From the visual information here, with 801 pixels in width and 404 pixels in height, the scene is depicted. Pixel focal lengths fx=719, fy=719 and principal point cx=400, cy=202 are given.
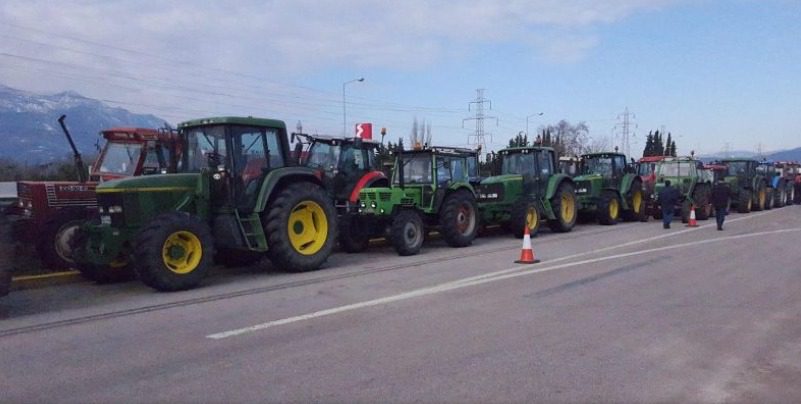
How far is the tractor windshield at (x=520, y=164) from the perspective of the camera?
19.2 m

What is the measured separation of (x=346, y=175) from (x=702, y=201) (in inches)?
583

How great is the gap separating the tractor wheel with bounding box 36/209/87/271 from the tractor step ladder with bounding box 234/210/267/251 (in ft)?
8.77

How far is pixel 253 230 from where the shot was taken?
11.2 metres

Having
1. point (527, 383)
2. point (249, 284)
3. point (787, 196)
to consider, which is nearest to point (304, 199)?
point (249, 284)

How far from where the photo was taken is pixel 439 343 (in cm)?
700

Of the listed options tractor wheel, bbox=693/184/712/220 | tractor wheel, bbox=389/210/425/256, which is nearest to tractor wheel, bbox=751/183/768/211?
tractor wheel, bbox=693/184/712/220

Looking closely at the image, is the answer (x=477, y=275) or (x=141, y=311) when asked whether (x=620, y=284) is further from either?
(x=141, y=311)

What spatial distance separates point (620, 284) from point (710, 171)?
18.4m

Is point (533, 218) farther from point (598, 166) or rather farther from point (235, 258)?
point (235, 258)

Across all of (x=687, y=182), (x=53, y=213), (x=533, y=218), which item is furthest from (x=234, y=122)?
(x=687, y=182)

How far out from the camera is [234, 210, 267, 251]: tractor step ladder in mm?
11172

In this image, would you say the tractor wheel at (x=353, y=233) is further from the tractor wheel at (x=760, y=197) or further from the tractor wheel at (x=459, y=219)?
the tractor wheel at (x=760, y=197)

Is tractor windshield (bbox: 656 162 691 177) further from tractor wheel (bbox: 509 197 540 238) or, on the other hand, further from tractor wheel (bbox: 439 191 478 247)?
tractor wheel (bbox: 439 191 478 247)

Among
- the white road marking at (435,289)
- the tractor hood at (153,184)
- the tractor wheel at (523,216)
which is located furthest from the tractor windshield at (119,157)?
the tractor wheel at (523,216)
